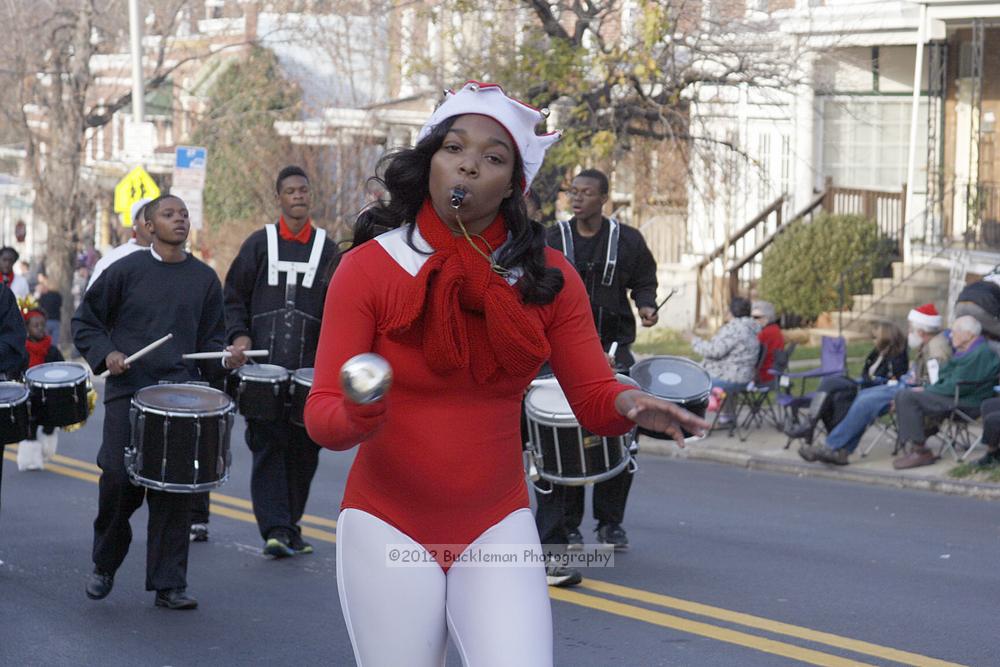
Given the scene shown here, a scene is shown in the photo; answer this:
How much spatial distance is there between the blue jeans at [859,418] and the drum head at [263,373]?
648 cm

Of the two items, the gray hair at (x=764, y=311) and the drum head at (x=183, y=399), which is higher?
the drum head at (x=183, y=399)

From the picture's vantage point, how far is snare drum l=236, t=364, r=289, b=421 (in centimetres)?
903

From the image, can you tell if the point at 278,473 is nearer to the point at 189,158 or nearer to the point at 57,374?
the point at 57,374

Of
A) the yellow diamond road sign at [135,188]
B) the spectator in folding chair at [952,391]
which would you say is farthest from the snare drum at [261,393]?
the yellow diamond road sign at [135,188]

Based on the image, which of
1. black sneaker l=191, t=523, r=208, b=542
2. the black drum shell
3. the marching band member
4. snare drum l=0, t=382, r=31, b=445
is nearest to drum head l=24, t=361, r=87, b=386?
snare drum l=0, t=382, r=31, b=445

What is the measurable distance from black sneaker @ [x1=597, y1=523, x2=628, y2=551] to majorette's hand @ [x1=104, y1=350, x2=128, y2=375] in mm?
3050

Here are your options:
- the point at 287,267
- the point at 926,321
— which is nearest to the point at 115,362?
the point at 287,267

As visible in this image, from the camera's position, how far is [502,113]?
4066 mm

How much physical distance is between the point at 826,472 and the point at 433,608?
10.6 m

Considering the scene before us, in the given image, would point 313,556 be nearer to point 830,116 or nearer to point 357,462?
point 357,462

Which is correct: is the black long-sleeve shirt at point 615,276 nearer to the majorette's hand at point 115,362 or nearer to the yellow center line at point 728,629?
the yellow center line at point 728,629

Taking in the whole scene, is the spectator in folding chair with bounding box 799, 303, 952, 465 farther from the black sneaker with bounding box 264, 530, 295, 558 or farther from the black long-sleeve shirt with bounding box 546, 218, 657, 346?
the black sneaker with bounding box 264, 530, 295, 558

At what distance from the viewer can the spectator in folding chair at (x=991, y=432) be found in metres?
12.9

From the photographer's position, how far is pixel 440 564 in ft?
13.0
